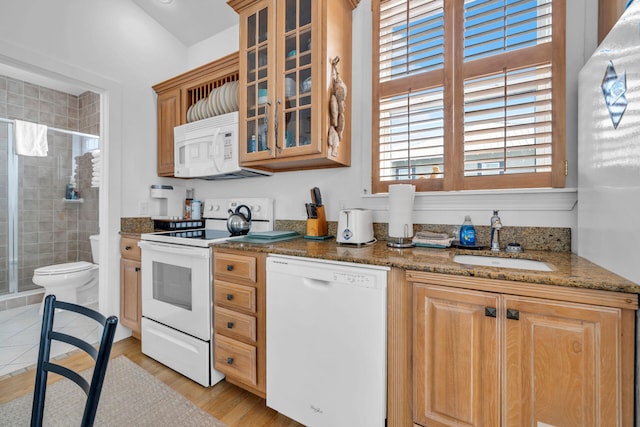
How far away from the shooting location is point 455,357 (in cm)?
105

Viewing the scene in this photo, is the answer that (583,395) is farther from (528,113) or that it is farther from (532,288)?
(528,113)

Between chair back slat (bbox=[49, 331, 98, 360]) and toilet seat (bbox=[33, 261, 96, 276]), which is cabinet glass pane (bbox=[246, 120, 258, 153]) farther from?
toilet seat (bbox=[33, 261, 96, 276])

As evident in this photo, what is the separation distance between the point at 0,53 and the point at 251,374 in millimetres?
2572

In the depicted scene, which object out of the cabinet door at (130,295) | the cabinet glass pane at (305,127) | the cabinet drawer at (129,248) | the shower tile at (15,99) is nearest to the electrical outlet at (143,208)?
the cabinet drawer at (129,248)

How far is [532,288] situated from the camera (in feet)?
3.03

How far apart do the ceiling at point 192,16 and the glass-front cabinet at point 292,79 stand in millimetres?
657

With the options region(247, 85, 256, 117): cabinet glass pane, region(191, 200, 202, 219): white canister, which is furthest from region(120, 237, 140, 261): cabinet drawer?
region(247, 85, 256, 117): cabinet glass pane

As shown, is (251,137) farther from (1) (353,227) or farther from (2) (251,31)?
(1) (353,227)

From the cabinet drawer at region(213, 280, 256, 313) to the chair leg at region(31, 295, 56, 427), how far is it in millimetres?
854

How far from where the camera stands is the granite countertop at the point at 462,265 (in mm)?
857

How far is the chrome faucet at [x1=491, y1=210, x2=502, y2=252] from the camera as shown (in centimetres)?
139

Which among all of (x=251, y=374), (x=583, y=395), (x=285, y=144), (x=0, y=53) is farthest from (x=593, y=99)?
(x=0, y=53)

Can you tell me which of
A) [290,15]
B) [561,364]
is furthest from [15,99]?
[561,364]

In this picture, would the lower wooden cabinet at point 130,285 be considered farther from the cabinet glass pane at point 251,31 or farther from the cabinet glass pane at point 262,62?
the cabinet glass pane at point 251,31
